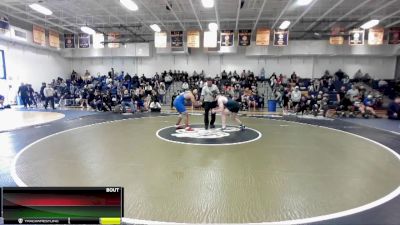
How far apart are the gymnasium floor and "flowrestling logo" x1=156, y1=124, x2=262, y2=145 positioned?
3 cm

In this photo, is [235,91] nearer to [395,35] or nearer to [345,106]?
[345,106]

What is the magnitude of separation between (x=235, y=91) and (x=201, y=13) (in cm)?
555

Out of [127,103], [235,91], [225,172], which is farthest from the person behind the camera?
[235,91]

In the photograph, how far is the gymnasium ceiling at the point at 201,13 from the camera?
14.3m

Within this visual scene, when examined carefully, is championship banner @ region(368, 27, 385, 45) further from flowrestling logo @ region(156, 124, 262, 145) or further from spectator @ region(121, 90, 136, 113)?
spectator @ region(121, 90, 136, 113)

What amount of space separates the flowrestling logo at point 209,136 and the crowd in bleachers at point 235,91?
664cm

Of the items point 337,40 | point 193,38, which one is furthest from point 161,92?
point 337,40

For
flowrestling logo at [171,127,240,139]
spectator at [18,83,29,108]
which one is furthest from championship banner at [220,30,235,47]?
spectator at [18,83,29,108]

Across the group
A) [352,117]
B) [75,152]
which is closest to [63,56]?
[75,152]

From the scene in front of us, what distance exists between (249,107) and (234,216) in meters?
13.9

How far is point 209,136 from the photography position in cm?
729

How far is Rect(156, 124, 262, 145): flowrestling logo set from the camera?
6.62m

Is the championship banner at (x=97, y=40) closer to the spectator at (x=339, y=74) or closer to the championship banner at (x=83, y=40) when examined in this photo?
the championship banner at (x=83, y=40)

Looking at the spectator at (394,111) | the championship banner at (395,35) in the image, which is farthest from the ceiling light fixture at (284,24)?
the spectator at (394,111)
